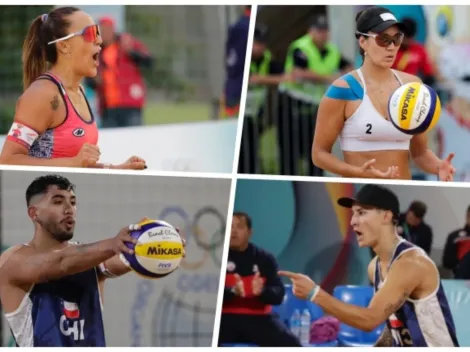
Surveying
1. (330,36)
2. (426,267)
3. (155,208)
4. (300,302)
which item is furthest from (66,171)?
(330,36)

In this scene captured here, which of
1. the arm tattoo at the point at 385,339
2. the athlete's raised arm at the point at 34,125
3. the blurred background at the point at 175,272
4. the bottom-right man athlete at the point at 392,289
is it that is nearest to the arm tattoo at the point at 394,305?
the bottom-right man athlete at the point at 392,289

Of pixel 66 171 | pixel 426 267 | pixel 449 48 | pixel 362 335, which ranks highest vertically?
pixel 449 48

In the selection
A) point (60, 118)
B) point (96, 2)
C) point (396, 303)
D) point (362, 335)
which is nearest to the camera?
point (60, 118)

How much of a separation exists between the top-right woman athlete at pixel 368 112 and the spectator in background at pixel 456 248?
3.49ft

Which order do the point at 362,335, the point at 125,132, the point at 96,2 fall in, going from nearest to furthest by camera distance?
the point at 362,335 < the point at 96,2 < the point at 125,132

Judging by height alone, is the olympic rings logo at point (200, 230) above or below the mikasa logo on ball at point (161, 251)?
below

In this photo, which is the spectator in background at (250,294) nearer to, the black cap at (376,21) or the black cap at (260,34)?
the black cap at (376,21)

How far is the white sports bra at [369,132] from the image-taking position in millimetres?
5883

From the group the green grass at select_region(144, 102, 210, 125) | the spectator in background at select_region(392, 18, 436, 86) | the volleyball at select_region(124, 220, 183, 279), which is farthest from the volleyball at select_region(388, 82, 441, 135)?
the green grass at select_region(144, 102, 210, 125)

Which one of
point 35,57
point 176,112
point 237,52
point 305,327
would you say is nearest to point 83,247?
point 35,57

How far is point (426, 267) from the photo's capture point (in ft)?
21.4

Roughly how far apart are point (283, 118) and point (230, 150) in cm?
50

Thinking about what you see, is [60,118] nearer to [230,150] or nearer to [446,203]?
[446,203]

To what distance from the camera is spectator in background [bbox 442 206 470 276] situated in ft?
22.4
